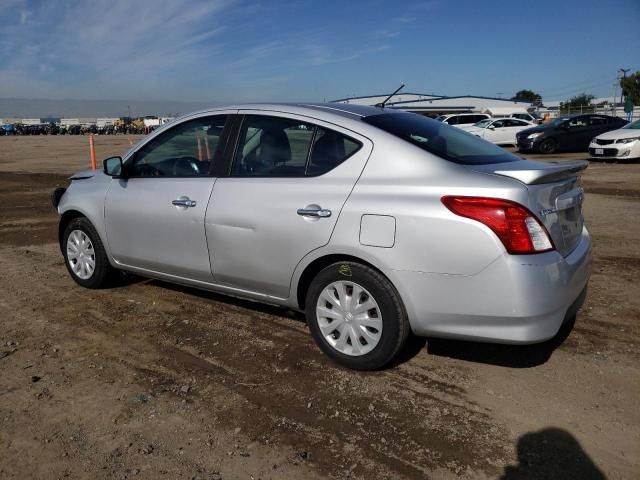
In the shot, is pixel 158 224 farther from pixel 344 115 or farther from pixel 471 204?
pixel 471 204

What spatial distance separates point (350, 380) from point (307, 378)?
0.27 meters

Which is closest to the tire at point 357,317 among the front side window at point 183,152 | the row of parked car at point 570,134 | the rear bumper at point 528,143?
the front side window at point 183,152

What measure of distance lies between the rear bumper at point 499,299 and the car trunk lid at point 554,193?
0.50 feet

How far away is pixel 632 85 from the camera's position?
79312 millimetres

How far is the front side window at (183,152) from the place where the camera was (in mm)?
4188

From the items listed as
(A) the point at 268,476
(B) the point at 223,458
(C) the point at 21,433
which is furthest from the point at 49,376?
(A) the point at 268,476

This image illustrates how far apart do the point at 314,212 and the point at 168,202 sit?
1.40m

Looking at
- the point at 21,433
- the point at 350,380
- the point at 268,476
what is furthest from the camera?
the point at 350,380

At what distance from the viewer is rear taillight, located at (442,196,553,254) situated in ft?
9.59

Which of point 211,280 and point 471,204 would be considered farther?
point 211,280

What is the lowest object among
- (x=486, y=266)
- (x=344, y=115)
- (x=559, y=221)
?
(x=486, y=266)

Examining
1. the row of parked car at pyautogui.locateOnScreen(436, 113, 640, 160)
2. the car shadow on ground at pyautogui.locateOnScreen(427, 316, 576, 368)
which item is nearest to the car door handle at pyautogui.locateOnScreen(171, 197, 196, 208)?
the car shadow on ground at pyautogui.locateOnScreen(427, 316, 576, 368)

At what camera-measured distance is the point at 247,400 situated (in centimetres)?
322

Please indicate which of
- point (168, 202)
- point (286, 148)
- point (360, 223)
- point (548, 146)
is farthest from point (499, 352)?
point (548, 146)
